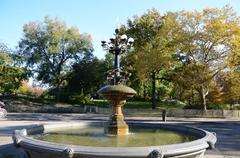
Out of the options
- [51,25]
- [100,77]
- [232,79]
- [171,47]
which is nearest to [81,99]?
[100,77]

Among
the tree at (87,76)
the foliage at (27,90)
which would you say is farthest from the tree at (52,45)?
the foliage at (27,90)

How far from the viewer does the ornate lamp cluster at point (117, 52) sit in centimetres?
1419

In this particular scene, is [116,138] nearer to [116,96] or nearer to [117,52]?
[116,96]

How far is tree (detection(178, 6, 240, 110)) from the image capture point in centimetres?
4294

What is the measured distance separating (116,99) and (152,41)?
37.1 meters

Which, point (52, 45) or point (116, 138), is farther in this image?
point (52, 45)

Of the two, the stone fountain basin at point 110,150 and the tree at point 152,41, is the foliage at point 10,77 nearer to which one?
the tree at point 152,41

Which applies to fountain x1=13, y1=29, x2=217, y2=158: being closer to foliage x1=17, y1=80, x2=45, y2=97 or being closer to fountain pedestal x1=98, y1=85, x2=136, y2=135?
fountain pedestal x1=98, y1=85, x2=136, y2=135

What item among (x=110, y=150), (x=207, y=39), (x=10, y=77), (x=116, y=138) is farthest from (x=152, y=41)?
(x=110, y=150)

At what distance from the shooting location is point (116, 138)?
1270cm

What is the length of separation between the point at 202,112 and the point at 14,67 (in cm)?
3399

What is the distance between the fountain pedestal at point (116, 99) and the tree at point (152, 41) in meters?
32.3

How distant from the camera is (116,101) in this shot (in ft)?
45.4

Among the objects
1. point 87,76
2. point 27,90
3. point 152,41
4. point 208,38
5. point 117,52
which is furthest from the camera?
point 27,90
